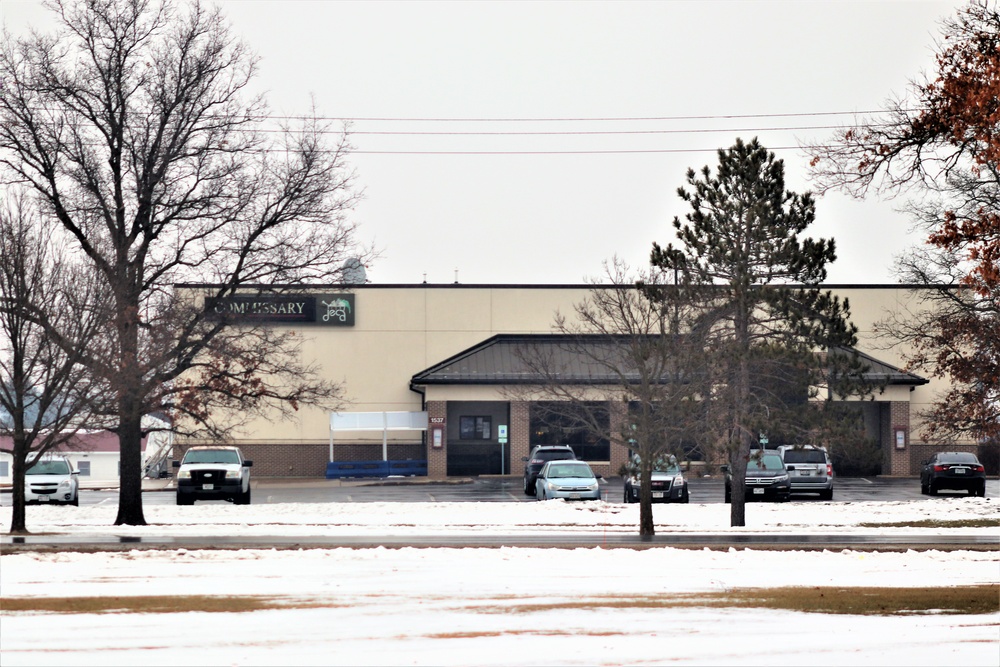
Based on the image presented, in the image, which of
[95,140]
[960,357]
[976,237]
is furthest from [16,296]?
[960,357]

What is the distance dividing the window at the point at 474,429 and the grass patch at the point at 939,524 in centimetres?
2725

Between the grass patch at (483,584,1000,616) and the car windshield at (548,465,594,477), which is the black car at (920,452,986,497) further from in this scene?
the grass patch at (483,584,1000,616)

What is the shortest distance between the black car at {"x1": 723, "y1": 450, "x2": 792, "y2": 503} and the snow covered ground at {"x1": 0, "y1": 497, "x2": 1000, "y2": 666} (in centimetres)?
1573

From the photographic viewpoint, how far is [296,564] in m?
18.2

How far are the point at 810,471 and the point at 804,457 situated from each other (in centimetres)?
63

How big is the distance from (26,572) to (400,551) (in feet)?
18.2

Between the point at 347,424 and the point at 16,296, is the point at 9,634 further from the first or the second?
the point at 347,424

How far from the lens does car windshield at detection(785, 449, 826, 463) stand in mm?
38375

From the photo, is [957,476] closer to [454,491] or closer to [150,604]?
[454,491]

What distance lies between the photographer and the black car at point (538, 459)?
4025cm

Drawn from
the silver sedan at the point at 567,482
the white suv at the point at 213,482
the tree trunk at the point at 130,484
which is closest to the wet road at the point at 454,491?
the silver sedan at the point at 567,482

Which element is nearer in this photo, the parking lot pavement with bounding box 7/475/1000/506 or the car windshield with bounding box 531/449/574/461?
the parking lot pavement with bounding box 7/475/1000/506

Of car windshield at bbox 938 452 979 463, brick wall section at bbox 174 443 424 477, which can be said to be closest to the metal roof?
brick wall section at bbox 174 443 424 477

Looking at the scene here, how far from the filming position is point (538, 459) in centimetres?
4262
